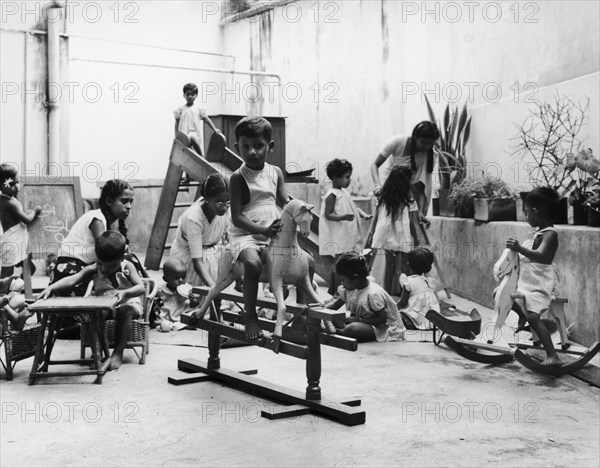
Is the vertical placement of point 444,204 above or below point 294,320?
above

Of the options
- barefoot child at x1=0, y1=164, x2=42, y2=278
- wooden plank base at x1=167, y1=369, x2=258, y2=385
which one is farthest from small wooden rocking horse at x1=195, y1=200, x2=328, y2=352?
barefoot child at x1=0, y1=164, x2=42, y2=278

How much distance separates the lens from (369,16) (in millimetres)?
12508

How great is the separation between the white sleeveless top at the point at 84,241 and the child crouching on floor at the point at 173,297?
972 millimetres

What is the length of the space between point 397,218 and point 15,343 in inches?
160

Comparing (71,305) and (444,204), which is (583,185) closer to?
(444,204)

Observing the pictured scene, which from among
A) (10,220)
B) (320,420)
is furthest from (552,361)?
(10,220)

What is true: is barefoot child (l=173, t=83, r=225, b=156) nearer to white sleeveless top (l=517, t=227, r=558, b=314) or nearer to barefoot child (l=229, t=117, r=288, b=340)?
white sleeveless top (l=517, t=227, r=558, b=314)

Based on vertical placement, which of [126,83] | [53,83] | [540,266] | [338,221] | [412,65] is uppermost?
[126,83]

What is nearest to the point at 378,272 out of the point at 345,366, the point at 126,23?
the point at 345,366

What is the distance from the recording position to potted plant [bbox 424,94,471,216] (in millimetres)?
9592

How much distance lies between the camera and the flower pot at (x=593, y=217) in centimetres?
632

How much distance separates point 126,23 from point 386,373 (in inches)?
423

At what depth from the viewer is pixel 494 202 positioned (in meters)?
8.12

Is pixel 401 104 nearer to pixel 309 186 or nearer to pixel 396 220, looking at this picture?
pixel 309 186
